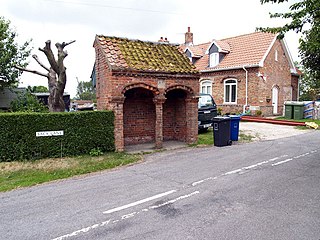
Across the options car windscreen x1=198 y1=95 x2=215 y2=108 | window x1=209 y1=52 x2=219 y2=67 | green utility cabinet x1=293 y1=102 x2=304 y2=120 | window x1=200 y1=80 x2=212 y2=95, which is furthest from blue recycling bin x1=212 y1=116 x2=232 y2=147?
window x1=209 y1=52 x2=219 y2=67

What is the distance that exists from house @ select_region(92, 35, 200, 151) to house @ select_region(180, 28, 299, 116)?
451 inches

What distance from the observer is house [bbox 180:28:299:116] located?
68.0 ft

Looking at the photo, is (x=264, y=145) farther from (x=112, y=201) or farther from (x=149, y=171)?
(x=112, y=201)

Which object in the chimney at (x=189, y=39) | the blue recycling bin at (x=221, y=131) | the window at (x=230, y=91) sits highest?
the chimney at (x=189, y=39)

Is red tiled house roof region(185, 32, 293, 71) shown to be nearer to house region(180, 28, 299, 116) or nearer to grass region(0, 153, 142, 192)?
house region(180, 28, 299, 116)

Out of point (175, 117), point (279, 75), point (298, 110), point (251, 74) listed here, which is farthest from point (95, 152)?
point (279, 75)

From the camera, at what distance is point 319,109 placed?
64.8 ft

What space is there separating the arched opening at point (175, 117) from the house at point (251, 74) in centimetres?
1143

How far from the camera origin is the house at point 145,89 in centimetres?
900

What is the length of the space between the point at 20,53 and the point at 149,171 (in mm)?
13639

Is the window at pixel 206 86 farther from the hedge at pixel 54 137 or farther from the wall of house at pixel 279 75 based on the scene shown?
the hedge at pixel 54 137

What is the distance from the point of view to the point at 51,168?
7.33m

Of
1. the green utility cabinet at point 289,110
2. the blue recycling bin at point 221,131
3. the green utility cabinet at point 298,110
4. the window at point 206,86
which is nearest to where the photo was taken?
the blue recycling bin at point 221,131

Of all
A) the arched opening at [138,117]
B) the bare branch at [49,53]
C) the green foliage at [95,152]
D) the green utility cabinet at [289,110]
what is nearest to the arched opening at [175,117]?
the arched opening at [138,117]
